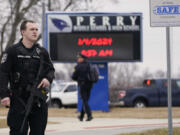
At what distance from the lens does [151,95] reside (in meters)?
27.1

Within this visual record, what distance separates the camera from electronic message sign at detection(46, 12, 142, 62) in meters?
19.7

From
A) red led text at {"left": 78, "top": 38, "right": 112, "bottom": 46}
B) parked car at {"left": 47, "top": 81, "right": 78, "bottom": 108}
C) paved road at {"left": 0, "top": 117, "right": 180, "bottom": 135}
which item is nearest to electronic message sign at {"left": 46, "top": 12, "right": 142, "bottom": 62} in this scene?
red led text at {"left": 78, "top": 38, "right": 112, "bottom": 46}

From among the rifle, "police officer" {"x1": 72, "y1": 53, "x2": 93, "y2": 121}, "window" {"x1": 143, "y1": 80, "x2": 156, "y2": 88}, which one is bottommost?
"window" {"x1": 143, "y1": 80, "x2": 156, "y2": 88}

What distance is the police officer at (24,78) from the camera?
646 centimetres

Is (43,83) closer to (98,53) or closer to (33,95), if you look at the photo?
(33,95)

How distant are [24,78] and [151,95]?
20.9 meters

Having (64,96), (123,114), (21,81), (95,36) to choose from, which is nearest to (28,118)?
(21,81)

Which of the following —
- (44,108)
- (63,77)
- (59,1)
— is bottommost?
(63,77)

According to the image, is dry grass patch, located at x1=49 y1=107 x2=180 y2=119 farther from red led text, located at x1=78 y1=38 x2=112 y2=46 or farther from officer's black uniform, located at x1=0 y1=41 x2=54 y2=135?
officer's black uniform, located at x1=0 y1=41 x2=54 y2=135

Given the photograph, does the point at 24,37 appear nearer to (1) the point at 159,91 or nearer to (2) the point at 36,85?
(2) the point at 36,85

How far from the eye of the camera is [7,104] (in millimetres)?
6426

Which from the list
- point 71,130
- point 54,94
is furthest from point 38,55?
point 54,94

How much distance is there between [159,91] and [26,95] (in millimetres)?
20755

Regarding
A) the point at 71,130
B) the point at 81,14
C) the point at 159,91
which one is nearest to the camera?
the point at 71,130
